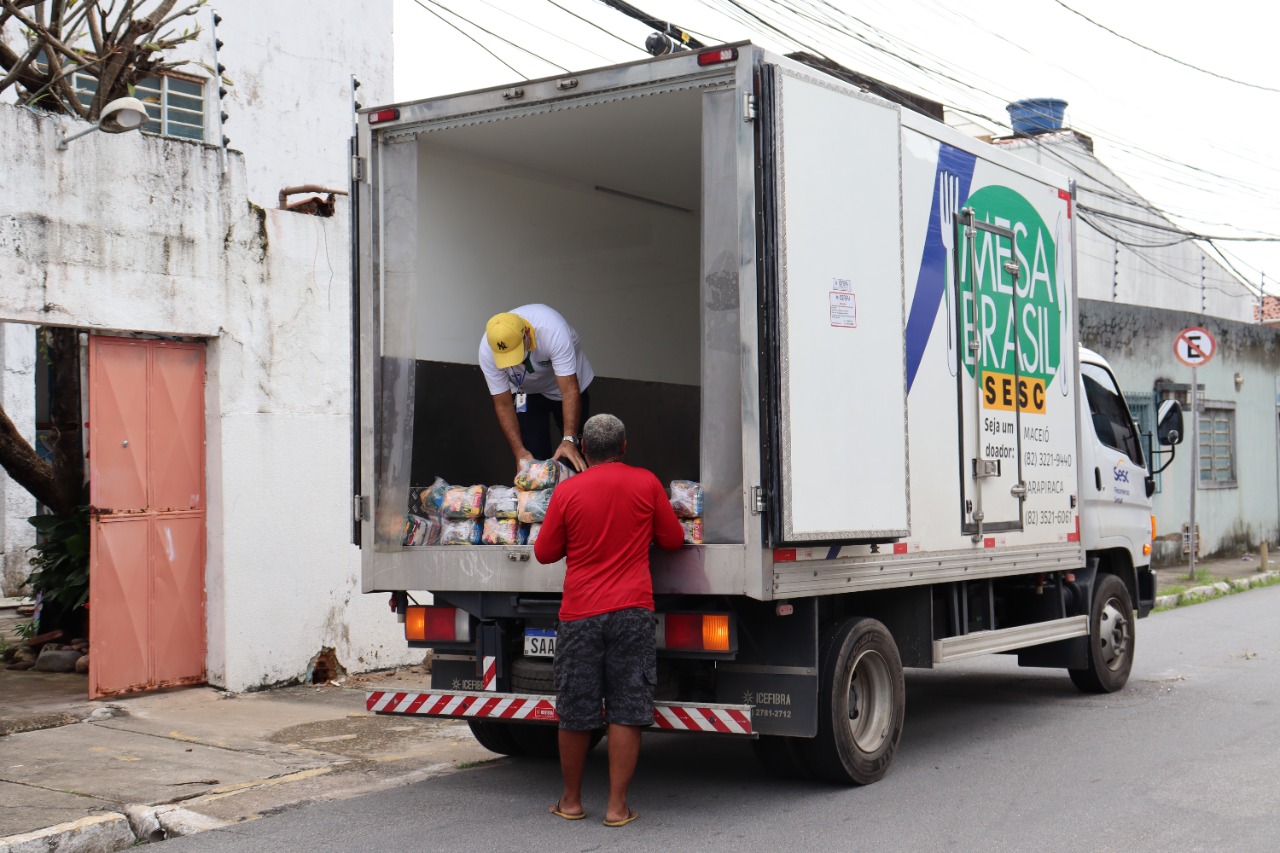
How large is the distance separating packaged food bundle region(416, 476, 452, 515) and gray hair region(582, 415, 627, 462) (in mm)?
1102

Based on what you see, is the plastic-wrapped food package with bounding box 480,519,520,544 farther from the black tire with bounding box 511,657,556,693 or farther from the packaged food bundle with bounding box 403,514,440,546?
the black tire with bounding box 511,657,556,693

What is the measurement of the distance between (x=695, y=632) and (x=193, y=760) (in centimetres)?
292

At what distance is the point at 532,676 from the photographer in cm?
622

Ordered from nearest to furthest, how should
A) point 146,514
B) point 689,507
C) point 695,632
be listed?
point 695,632 < point 689,507 < point 146,514

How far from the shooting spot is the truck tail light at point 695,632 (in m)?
5.82

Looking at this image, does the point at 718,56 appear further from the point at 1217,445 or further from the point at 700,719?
the point at 1217,445

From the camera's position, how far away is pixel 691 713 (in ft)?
19.0

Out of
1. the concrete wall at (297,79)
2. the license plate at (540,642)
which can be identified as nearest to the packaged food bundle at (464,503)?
the license plate at (540,642)

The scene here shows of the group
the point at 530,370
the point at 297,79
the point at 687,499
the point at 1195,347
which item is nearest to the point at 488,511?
the point at 530,370

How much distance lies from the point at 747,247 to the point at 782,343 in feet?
1.41

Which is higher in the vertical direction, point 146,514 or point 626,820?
point 146,514

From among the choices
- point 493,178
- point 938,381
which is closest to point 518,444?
point 493,178

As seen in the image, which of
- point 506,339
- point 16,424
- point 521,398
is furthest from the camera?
point 16,424

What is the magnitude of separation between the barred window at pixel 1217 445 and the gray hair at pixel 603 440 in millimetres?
16893
